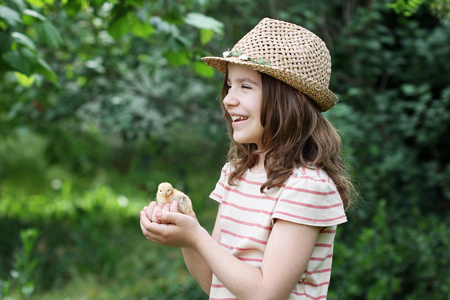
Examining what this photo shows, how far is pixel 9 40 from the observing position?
77.0 inches

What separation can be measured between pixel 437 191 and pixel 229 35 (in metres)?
2.06

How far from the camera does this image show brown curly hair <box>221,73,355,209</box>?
149cm

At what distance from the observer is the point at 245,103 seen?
1.51 m

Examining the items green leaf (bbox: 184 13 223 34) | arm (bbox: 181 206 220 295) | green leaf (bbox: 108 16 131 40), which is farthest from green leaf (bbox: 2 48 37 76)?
arm (bbox: 181 206 220 295)

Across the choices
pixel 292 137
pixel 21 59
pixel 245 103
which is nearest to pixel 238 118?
pixel 245 103

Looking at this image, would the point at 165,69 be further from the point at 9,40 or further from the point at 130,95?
the point at 9,40

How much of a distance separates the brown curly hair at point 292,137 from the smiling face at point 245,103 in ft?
0.06

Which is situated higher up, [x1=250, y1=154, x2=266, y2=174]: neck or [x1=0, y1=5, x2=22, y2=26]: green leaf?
[x1=0, y1=5, x2=22, y2=26]: green leaf

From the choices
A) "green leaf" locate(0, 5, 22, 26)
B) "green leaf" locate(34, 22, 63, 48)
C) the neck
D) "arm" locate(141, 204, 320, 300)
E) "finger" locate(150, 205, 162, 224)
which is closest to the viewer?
"arm" locate(141, 204, 320, 300)

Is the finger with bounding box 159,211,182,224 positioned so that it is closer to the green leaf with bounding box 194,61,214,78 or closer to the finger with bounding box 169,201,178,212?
the finger with bounding box 169,201,178,212

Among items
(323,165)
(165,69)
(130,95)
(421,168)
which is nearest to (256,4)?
(165,69)

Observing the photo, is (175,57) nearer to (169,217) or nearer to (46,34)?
(46,34)

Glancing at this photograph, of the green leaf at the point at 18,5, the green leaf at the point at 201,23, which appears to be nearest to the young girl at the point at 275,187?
the green leaf at the point at 201,23

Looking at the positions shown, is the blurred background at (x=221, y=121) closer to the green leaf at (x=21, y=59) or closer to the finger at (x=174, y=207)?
the green leaf at (x=21, y=59)
